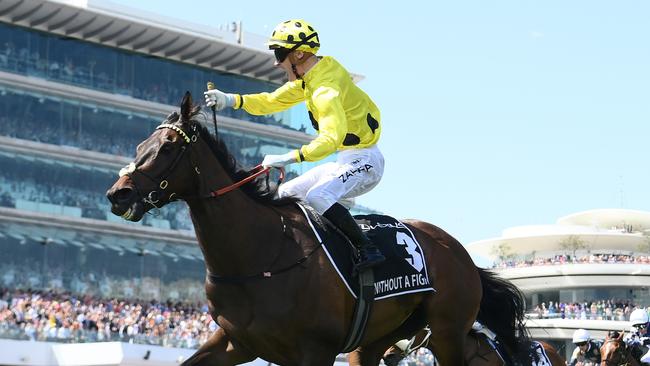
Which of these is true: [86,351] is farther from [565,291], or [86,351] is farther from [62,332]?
[565,291]

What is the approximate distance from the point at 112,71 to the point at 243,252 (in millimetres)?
43322

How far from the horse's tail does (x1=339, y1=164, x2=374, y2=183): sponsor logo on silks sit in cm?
167

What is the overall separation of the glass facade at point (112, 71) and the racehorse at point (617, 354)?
3474 centimetres

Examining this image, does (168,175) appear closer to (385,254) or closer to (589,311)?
(385,254)

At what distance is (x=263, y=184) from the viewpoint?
7.66 m

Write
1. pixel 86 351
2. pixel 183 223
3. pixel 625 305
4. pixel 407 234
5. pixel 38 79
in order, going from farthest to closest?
pixel 625 305 → pixel 183 223 → pixel 38 79 → pixel 86 351 → pixel 407 234

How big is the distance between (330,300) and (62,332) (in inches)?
843

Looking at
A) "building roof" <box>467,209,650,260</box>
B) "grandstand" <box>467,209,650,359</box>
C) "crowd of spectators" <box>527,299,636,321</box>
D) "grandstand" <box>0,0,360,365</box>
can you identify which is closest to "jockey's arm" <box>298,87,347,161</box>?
"grandstand" <box>0,0,360,365</box>

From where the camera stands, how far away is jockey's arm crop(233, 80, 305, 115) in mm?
8205

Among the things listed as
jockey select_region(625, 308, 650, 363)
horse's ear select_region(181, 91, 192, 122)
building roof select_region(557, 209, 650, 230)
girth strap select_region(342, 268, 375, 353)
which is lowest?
building roof select_region(557, 209, 650, 230)

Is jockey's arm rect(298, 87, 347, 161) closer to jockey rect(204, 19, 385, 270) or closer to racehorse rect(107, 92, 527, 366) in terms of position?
jockey rect(204, 19, 385, 270)

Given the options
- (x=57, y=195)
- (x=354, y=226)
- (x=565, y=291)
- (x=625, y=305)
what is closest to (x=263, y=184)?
(x=354, y=226)

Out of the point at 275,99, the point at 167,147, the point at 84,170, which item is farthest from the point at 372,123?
the point at 84,170

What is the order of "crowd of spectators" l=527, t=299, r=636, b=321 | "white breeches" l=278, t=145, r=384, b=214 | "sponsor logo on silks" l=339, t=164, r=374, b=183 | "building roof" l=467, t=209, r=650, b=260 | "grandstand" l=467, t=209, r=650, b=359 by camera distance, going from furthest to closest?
"building roof" l=467, t=209, r=650, b=260, "grandstand" l=467, t=209, r=650, b=359, "crowd of spectators" l=527, t=299, r=636, b=321, "sponsor logo on silks" l=339, t=164, r=374, b=183, "white breeches" l=278, t=145, r=384, b=214
